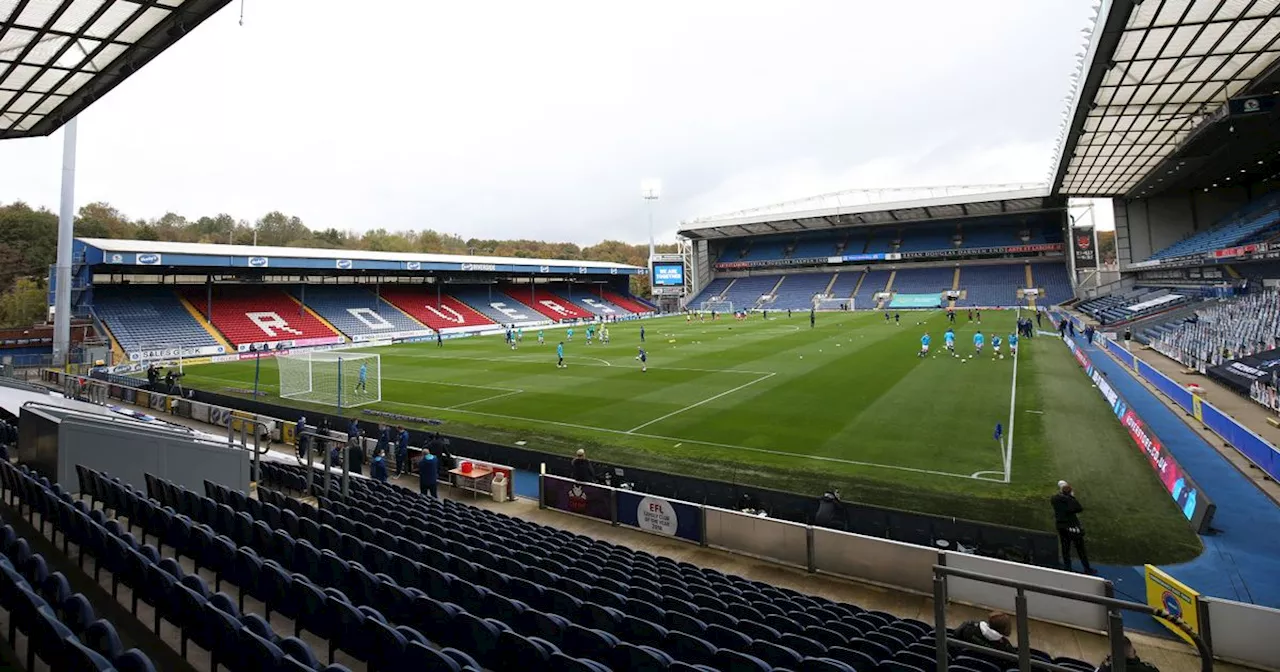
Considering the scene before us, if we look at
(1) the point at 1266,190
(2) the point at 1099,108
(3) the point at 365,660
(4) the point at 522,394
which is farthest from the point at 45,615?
(1) the point at 1266,190

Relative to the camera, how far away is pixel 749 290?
311ft

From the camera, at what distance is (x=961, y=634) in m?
6.26

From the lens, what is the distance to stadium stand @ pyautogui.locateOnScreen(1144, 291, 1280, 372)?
2462 cm

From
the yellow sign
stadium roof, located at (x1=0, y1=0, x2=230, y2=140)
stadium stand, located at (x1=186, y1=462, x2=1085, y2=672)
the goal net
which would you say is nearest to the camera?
stadium stand, located at (x1=186, y1=462, x2=1085, y2=672)

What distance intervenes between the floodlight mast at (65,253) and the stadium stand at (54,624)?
3972 centimetres

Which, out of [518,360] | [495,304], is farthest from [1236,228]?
[495,304]

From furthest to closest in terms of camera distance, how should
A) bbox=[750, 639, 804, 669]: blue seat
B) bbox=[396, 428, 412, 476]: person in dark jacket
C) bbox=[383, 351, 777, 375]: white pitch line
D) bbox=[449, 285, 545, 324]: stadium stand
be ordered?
bbox=[449, 285, 545, 324]: stadium stand → bbox=[383, 351, 777, 375]: white pitch line → bbox=[396, 428, 412, 476]: person in dark jacket → bbox=[750, 639, 804, 669]: blue seat

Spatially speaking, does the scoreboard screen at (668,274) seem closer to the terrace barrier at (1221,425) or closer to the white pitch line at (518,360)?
the white pitch line at (518,360)

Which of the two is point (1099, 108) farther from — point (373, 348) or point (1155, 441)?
point (373, 348)

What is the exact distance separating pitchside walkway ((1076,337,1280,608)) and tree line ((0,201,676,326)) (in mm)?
74434

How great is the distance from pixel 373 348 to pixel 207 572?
45004mm

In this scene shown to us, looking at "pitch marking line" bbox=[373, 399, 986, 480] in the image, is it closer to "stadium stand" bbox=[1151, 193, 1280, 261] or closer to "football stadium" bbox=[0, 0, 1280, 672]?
"football stadium" bbox=[0, 0, 1280, 672]

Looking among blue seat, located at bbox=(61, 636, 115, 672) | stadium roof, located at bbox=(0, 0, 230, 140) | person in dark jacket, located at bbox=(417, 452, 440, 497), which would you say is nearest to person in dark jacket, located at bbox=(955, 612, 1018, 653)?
blue seat, located at bbox=(61, 636, 115, 672)

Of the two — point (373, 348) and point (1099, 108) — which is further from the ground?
point (1099, 108)
